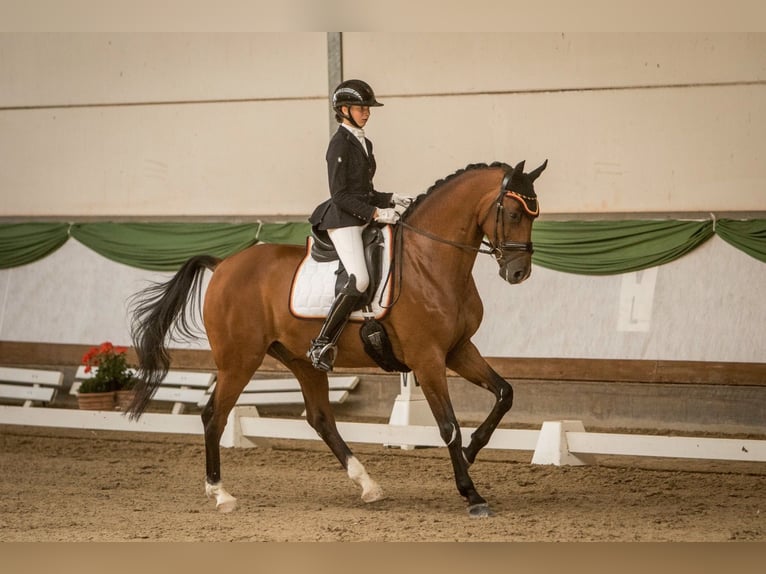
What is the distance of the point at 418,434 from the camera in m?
6.64

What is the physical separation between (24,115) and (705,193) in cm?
666

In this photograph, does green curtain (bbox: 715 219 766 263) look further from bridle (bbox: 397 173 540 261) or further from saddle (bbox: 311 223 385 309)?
saddle (bbox: 311 223 385 309)

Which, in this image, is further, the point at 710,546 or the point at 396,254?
the point at 396,254

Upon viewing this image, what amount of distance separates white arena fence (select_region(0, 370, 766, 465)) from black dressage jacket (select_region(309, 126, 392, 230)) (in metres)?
1.63

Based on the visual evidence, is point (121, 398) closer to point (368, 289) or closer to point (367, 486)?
point (367, 486)

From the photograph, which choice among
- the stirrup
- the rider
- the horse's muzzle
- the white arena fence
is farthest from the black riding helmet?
the white arena fence

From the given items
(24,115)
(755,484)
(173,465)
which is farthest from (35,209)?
(755,484)

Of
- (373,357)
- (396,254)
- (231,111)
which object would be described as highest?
(231,111)

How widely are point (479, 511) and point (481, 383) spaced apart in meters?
0.70

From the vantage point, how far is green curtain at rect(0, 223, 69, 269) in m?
10.5

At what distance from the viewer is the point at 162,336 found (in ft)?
20.8

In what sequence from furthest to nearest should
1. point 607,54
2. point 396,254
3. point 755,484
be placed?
point 607,54 → point 755,484 → point 396,254

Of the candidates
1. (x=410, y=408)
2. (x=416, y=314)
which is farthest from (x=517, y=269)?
(x=410, y=408)

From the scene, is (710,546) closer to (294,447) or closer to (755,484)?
(755,484)
